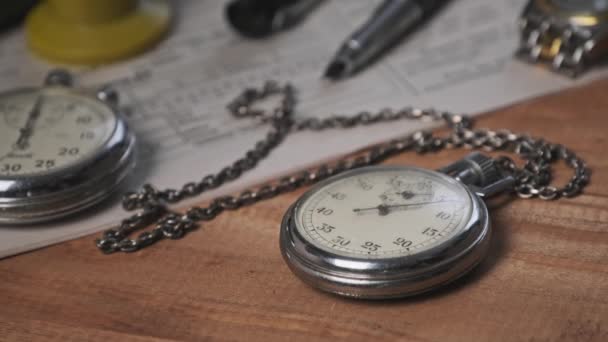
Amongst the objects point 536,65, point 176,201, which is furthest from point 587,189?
point 176,201

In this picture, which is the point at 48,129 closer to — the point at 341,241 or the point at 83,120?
the point at 83,120

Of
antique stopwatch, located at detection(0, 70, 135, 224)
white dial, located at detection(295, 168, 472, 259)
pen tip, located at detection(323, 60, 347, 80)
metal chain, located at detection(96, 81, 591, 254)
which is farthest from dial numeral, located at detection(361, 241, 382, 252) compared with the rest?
pen tip, located at detection(323, 60, 347, 80)

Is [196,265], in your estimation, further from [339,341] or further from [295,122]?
[295,122]

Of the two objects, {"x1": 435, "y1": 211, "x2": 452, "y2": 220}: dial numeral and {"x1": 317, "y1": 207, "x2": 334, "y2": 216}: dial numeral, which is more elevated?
{"x1": 435, "y1": 211, "x2": 452, "y2": 220}: dial numeral

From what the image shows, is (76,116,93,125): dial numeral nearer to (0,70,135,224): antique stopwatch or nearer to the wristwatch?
(0,70,135,224): antique stopwatch

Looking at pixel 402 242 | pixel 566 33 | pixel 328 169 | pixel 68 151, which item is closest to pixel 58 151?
pixel 68 151

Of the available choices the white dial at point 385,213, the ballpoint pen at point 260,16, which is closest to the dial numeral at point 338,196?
the white dial at point 385,213
